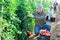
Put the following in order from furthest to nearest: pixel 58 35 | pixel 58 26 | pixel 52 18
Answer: pixel 52 18 < pixel 58 26 < pixel 58 35

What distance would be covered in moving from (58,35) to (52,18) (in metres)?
5.41

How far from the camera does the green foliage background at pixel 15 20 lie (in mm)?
9598

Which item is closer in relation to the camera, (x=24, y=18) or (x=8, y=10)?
(x=8, y=10)

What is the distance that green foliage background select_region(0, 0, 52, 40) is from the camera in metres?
9.60

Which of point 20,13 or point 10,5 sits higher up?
point 10,5

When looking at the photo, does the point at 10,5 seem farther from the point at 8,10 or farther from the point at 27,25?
the point at 27,25

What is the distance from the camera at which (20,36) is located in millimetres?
12578

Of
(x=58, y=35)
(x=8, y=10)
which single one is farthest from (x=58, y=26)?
(x=8, y=10)

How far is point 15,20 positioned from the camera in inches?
449

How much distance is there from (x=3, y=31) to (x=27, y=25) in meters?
3.68

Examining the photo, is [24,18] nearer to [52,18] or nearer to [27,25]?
[27,25]

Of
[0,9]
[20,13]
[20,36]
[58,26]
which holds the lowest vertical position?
[58,26]

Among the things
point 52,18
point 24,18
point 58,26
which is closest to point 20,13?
point 24,18

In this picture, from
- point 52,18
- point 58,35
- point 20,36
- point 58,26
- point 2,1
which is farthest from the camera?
point 52,18
